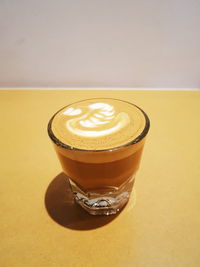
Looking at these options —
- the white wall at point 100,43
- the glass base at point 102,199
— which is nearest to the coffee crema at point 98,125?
the glass base at point 102,199

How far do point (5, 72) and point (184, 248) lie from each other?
1033 mm

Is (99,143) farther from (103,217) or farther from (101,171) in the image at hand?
(103,217)

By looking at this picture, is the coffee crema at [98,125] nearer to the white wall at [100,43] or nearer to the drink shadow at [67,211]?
the drink shadow at [67,211]

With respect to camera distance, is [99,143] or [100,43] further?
[100,43]

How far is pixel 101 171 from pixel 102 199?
85mm

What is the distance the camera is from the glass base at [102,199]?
394 millimetres

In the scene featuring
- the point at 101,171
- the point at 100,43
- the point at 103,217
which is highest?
the point at 100,43

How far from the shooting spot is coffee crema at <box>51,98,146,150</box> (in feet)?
1.11

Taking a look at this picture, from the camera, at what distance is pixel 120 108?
432mm

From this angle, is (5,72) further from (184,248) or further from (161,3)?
(184,248)

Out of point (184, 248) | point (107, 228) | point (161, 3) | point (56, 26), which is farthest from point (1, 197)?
point (161, 3)

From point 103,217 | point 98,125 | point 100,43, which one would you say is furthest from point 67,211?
point 100,43

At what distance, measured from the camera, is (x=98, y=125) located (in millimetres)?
380

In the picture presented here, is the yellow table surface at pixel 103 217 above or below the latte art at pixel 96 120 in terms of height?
below
